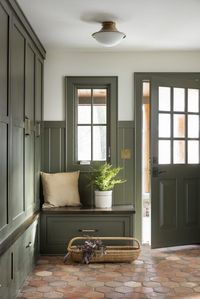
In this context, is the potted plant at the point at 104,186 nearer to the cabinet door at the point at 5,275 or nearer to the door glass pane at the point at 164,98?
the door glass pane at the point at 164,98

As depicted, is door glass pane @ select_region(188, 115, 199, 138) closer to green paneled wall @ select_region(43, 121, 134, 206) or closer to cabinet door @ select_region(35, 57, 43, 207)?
green paneled wall @ select_region(43, 121, 134, 206)

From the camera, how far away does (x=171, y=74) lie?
5293 millimetres

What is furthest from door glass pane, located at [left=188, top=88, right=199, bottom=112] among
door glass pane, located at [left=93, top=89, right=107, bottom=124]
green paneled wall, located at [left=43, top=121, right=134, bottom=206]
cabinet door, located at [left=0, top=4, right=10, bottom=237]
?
cabinet door, located at [left=0, top=4, right=10, bottom=237]

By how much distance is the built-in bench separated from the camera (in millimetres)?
4730

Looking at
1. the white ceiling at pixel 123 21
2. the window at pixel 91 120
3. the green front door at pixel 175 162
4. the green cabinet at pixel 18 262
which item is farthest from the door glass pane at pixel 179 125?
the green cabinet at pixel 18 262

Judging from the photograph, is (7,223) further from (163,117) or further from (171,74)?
(171,74)

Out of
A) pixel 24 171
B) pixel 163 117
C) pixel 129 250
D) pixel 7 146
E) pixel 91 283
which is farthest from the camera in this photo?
pixel 163 117

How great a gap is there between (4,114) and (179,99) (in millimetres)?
2740

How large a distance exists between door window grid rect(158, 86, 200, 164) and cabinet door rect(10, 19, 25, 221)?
1940 millimetres

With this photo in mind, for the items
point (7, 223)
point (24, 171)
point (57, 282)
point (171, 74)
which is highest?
point (171, 74)

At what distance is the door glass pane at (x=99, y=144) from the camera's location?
17.4 feet

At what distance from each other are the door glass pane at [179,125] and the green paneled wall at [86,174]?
21.9 inches

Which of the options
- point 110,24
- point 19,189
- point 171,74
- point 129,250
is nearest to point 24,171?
point 19,189

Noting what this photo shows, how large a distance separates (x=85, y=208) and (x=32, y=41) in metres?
2.02
